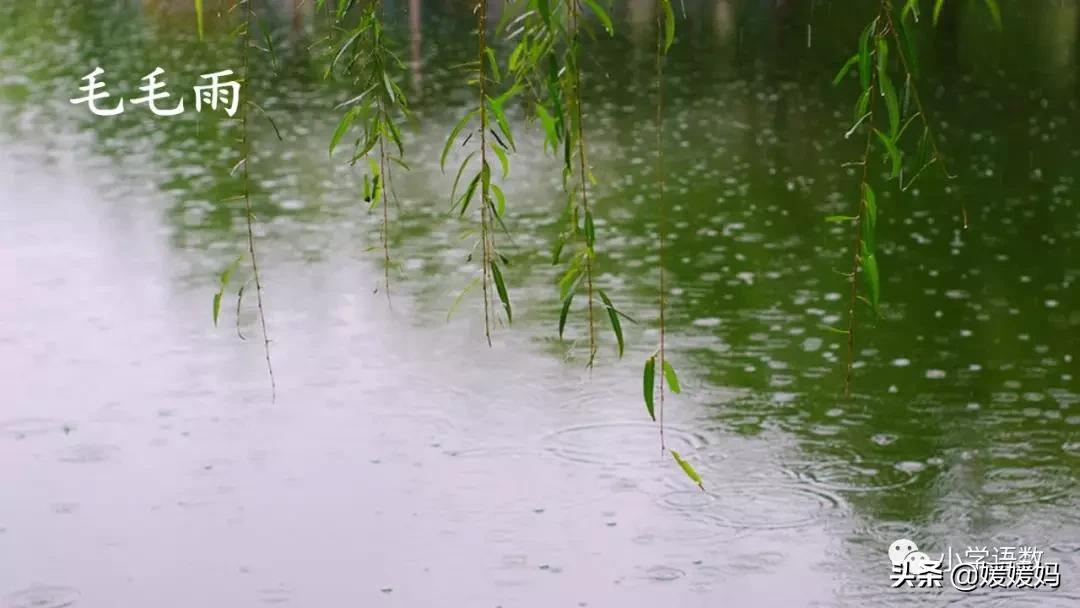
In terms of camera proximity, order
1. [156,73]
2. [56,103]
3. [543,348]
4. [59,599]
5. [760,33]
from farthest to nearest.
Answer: [760,33] < [156,73] < [56,103] < [543,348] < [59,599]

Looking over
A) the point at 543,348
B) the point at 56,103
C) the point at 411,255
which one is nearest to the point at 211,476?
the point at 543,348

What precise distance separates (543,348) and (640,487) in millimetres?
2399

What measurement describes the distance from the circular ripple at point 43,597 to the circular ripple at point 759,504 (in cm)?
243

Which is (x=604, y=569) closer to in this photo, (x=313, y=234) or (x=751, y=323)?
(x=751, y=323)

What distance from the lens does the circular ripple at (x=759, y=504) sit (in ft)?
22.9

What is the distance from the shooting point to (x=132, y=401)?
8875mm

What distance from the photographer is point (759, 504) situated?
7.16m

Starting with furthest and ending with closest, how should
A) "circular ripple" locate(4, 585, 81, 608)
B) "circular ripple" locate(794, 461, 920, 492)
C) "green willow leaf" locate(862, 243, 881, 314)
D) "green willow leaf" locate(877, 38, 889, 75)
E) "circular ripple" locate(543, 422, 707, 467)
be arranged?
"circular ripple" locate(543, 422, 707, 467)
"circular ripple" locate(794, 461, 920, 492)
"circular ripple" locate(4, 585, 81, 608)
"green willow leaf" locate(877, 38, 889, 75)
"green willow leaf" locate(862, 243, 881, 314)

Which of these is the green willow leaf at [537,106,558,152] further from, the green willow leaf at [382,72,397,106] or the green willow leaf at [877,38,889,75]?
the green willow leaf at [877,38,889,75]

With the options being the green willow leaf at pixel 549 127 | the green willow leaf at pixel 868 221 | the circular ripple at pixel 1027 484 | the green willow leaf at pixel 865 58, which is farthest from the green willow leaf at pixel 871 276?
the circular ripple at pixel 1027 484

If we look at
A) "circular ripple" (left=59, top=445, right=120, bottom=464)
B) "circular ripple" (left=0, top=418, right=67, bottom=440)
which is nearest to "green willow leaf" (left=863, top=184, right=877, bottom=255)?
"circular ripple" (left=59, top=445, right=120, bottom=464)

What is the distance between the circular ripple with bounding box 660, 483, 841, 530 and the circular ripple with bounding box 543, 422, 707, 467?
425mm

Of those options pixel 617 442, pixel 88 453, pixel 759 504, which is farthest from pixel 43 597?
pixel 759 504

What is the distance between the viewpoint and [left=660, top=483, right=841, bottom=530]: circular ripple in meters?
6.98
